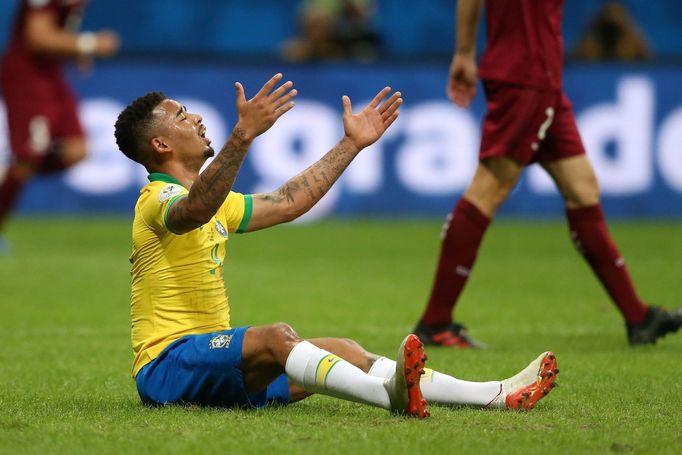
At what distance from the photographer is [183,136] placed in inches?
189

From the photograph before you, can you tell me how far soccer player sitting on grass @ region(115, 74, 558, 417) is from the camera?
14.3 ft

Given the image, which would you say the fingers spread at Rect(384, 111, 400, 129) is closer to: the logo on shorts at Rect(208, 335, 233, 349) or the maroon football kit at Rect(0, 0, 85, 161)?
the logo on shorts at Rect(208, 335, 233, 349)

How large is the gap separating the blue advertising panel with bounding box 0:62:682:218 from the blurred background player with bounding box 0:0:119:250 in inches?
68.5

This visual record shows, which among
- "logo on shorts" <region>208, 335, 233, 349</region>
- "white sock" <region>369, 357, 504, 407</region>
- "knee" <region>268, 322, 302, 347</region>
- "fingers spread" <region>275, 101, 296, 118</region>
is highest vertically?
"fingers spread" <region>275, 101, 296, 118</region>

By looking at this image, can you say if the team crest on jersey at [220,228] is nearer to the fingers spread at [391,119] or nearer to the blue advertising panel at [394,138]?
the fingers spread at [391,119]

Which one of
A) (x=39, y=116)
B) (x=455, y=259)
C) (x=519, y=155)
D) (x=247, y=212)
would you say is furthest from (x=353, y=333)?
(x=39, y=116)

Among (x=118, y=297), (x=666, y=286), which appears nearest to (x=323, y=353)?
(x=118, y=297)

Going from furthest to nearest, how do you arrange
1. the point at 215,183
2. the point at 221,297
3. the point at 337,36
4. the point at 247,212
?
the point at 337,36
the point at 247,212
the point at 221,297
the point at 215,183

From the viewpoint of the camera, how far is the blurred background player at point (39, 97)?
36.6ft

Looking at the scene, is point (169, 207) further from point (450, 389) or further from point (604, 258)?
point (604, 258)

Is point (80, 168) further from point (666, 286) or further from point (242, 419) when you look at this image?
point (242, 419)

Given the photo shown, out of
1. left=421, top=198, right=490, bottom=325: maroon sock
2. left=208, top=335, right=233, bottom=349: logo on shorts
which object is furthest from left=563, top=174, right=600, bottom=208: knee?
left=208, top=335, right=233, bottom=349: logo on shorts

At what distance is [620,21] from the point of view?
49.3 ft

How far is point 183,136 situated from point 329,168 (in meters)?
0.53
